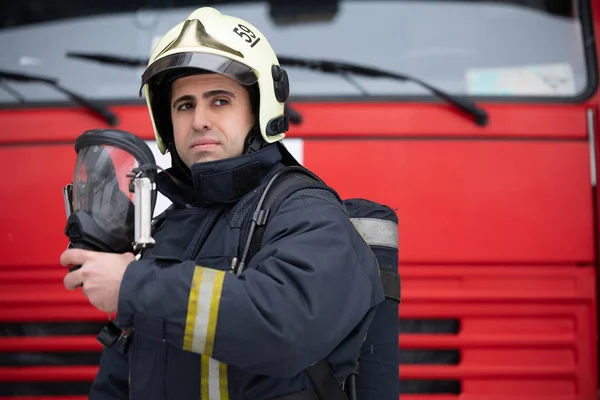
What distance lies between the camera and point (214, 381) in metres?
1.64

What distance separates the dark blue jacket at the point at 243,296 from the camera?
1.43 meters

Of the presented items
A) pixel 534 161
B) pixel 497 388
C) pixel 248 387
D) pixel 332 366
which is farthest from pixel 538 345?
pixel 248 387

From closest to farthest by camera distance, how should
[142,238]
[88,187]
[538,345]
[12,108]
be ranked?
1. [142,238]
2. [88,187]
3. [538,345]
4. [12,108]

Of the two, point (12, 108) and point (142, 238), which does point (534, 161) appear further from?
point (12, 108)

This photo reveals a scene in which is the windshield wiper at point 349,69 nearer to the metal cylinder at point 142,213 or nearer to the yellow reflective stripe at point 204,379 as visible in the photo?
the metal cylinder at point 142,213

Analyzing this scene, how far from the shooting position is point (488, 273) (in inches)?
102

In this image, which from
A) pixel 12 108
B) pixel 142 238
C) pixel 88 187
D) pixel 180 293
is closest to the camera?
pixel 180 293

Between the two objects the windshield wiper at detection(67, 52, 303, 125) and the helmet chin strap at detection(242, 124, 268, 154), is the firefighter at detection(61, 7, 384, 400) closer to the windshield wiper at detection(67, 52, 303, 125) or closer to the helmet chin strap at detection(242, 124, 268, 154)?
the helmet chin strap at detection(242, 124, 268, 154)

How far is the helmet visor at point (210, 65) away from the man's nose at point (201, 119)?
11 cm

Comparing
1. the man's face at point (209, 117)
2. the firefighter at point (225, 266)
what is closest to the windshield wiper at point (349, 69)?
the firefighter at point (225, 266)

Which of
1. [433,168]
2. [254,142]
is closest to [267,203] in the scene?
[254,142]

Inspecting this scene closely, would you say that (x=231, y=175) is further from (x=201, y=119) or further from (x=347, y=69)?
(x=347, y=69)

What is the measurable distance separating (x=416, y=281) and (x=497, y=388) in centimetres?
48

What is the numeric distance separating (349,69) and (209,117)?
1.10 m
